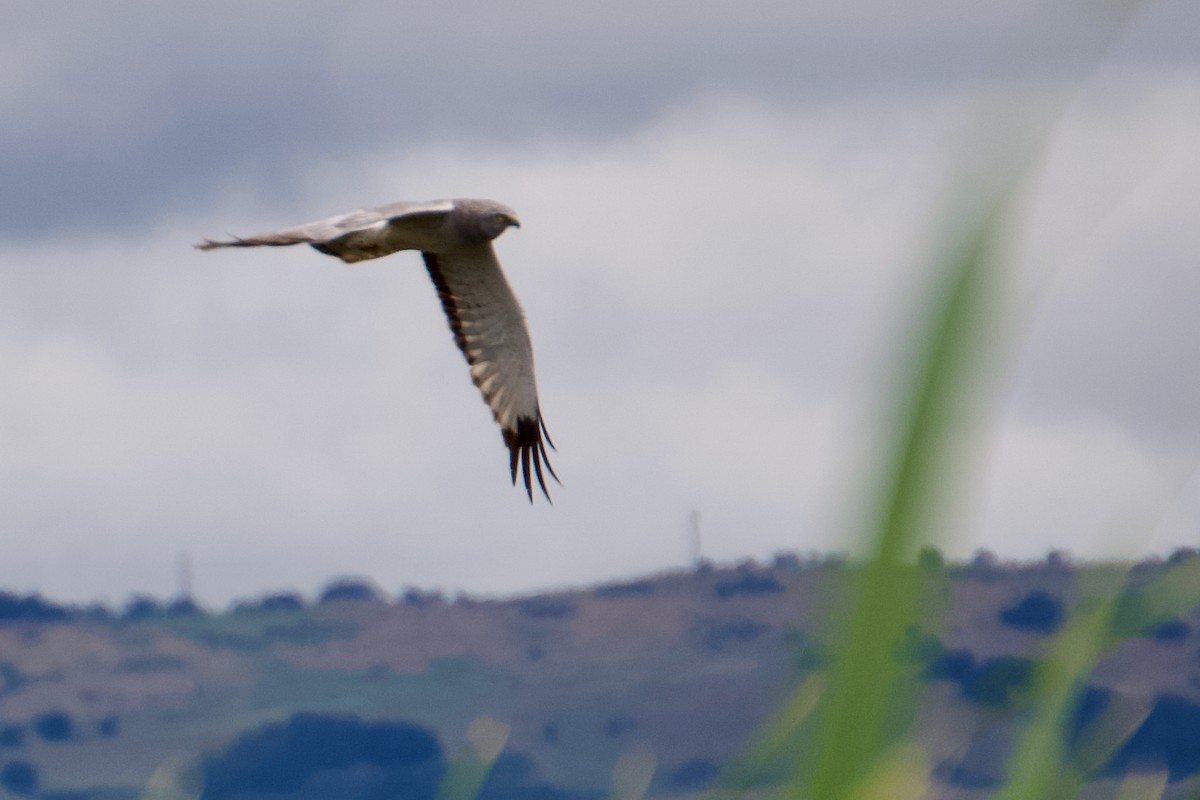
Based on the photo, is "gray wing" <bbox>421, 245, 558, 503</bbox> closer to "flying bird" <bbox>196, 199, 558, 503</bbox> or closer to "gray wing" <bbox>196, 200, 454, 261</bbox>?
"flying bird" <bbox>196, 199, 558, 503</bbox>

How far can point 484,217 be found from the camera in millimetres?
12500

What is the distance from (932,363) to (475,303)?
13.2 meters

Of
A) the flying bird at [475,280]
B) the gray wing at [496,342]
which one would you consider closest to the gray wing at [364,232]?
the flying bird at [475,280]

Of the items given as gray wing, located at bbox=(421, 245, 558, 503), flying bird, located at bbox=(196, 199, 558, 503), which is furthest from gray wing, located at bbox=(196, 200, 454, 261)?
gray wing, located at bbox=(421, 245, 558, 503)

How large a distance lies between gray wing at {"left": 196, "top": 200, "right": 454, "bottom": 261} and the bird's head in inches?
7.4

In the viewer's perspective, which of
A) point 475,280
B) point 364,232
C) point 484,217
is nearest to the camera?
point 364,232

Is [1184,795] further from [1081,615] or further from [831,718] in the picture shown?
[831,718]

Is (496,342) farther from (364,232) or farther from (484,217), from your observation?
(364,232)

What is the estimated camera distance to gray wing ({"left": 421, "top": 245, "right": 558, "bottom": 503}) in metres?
13.4

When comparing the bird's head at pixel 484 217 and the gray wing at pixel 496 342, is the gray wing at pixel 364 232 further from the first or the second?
the gray wing at pixel 496 342

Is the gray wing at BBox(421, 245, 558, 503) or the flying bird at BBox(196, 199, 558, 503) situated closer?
the flying bird at BBox(196, 199, 558, 503)

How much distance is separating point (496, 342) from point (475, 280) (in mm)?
766

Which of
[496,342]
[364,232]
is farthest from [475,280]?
[364,232]

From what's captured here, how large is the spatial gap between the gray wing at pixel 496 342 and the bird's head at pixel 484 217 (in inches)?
21.2
